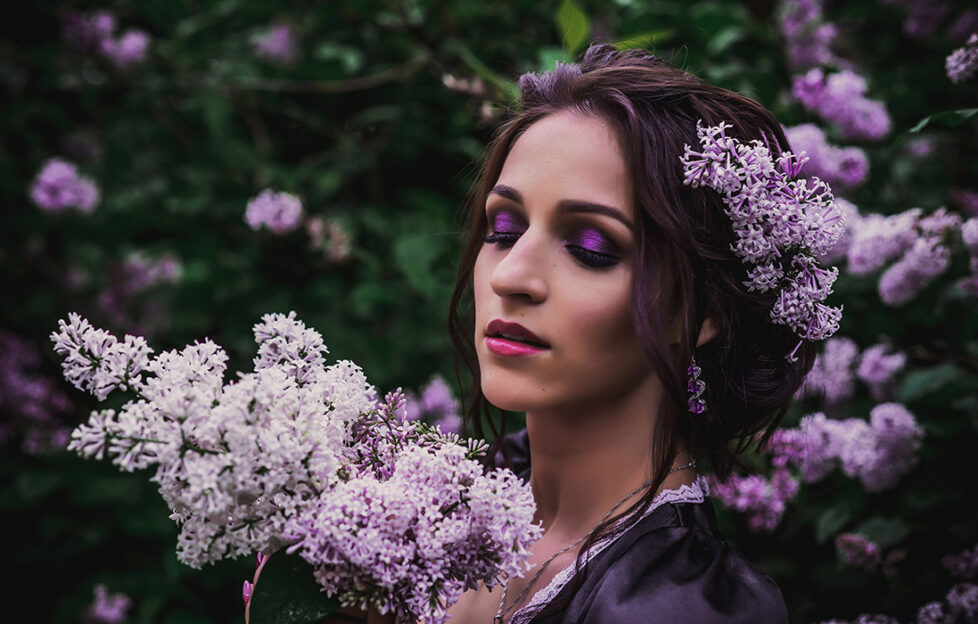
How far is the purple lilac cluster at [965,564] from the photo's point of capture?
6.09 feet

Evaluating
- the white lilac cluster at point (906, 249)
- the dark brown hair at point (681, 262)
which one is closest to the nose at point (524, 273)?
the dark brown hair at point (681, 262)

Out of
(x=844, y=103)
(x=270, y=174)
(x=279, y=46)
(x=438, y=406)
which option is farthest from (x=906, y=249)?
(x=279, y=46)

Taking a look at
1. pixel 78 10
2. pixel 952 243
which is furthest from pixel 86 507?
pixel 952 243

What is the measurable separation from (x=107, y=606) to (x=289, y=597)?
217 centimetres

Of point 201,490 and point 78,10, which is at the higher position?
point 78,10

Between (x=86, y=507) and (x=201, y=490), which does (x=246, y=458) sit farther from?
(x=86, y=507)

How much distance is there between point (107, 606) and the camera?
2.97 meters

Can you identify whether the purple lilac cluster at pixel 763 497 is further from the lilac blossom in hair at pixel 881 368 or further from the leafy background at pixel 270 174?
the lilac blossom in hair at pixel 881 368

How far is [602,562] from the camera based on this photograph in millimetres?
1344

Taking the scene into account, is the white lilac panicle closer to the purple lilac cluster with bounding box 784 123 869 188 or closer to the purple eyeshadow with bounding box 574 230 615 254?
the purple lilac cluster with bounding box 784 123 869 188

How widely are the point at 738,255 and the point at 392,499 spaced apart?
0.71 m

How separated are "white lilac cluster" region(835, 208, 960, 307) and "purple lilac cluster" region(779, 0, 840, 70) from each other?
93cm

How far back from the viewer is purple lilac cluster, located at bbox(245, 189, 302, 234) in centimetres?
268

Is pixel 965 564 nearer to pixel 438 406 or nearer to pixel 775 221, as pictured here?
pixel 775 221
